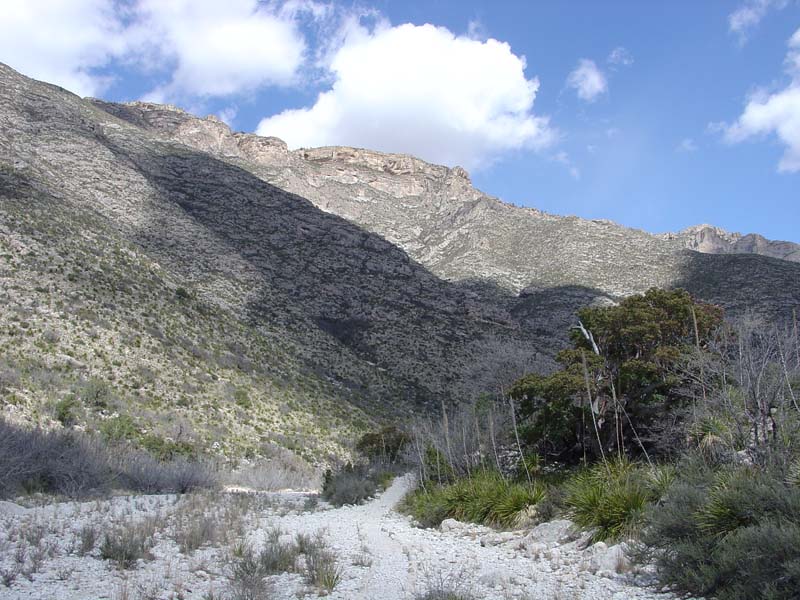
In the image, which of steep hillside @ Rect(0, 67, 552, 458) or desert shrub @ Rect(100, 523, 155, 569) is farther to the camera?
steep hillside @ Rect(0, 67, 552, 458)

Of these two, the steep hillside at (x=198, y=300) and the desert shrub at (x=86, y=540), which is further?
the steep hillside at (x=198, y=300)

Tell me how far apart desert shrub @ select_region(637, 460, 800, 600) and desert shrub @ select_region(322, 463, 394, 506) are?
1058 cm

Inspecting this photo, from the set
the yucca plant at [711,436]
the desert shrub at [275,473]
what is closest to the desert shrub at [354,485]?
the desert shrub at [275,473]

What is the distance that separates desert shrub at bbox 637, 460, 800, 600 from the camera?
16.1 ft

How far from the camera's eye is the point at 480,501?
11.2 metres

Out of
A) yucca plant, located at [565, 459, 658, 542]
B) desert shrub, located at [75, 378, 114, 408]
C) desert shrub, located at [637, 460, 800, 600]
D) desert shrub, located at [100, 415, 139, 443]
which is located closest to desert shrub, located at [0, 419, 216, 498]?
desert shrub, located at [100, 415, 139, 443]

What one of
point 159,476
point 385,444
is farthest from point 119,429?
point 385,444

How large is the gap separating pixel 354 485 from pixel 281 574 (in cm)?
1020

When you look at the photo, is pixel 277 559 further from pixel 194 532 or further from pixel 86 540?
pixel 86 540

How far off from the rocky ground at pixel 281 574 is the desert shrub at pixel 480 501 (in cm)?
45

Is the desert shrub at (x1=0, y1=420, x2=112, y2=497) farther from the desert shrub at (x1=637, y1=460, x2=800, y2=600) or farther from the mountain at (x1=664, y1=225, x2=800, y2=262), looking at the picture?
the mountain at (x1=664, y1=225, x2=800, y2=262)

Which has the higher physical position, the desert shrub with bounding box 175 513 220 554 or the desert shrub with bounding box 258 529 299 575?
the desert shrub with bounding box 175 513 220 554

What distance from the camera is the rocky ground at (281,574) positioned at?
6.16m

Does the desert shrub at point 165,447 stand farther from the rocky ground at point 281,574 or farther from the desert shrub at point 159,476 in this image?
the rocky ground at point 281,574
